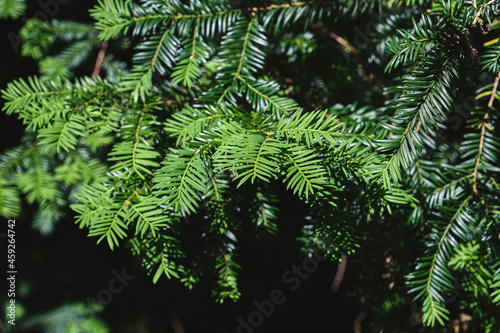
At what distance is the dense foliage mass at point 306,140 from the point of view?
0.58 m

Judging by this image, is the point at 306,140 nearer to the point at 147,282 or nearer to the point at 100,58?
the point at 100,58

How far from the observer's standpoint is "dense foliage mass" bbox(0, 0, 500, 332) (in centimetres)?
58

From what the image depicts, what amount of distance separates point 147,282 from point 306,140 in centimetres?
150

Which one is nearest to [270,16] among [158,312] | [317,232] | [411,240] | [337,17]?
[337,17]

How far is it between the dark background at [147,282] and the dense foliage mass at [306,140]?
242 millimetres

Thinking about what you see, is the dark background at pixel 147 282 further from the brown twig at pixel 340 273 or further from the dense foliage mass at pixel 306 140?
the dense foliage mass at pixel 306 140

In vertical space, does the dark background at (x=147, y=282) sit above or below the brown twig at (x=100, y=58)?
below

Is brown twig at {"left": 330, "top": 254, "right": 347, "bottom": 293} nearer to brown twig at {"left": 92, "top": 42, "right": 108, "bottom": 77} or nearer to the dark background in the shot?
the dark background

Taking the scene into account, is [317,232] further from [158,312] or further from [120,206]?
[158,312]

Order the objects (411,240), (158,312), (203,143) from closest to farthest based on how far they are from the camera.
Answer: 1. (203,143)
2. (411,240)
3. (158,312)

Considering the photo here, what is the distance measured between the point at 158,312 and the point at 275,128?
4.96 ft

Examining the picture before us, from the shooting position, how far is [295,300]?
1.32 metres

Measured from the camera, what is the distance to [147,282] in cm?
178

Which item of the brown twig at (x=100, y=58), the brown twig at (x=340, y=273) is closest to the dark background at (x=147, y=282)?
the brown twig at (x=340, y=273)
